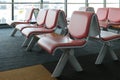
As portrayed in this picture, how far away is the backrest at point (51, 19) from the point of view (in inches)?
137

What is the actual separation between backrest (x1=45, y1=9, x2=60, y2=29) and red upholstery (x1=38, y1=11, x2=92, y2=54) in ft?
1.71

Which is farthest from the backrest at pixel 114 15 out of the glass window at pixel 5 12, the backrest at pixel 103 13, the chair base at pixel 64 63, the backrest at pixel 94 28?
the glass window at pixel 5 12

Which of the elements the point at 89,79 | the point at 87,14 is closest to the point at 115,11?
the point at 87,14

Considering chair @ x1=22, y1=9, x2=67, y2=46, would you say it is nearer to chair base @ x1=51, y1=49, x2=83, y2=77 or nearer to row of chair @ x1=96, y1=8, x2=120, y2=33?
chair base @ x1=51, y1=49, x2=83, y2=77

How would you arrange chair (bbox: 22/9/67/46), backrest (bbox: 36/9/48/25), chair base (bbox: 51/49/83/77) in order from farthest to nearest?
backrest (bbox: 36/9/48/25) → chair (bbox: 22/9/67/46) → chair base (bbox: 51/49/83/77)

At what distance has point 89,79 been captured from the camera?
2490 millimetres

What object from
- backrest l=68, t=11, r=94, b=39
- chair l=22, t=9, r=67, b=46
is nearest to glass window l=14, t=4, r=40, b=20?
chair l=22, t=9, r=67, b=46

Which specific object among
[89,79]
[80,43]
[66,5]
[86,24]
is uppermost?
[66,5]

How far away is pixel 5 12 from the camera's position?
7.11 metres

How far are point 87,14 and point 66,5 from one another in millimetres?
5377

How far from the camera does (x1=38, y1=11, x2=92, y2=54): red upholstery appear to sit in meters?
2.39

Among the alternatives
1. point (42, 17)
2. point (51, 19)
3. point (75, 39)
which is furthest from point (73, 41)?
point (42, 17)

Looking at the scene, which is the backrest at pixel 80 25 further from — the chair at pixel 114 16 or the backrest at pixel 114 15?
the backrest at pixel 114 15

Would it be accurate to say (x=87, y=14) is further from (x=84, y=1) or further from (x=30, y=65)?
A: (x=84, y=1)
